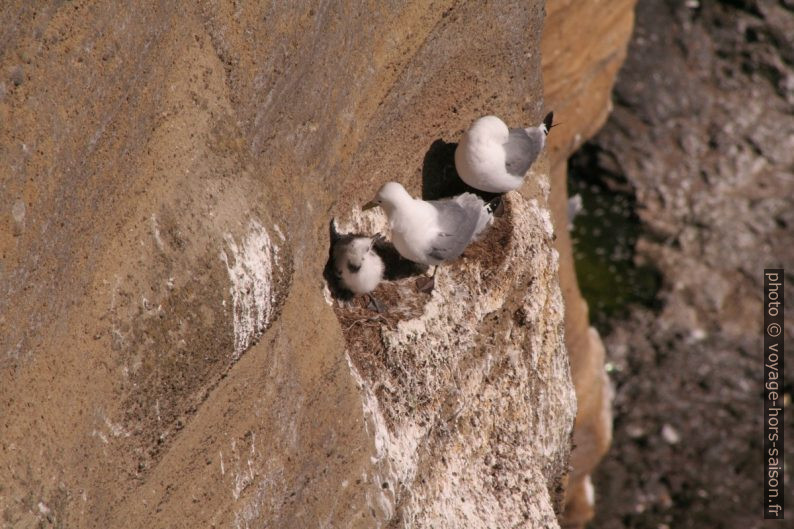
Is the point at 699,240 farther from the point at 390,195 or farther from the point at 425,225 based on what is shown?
the point at 390,195

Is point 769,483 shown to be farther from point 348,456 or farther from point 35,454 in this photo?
point 35,454

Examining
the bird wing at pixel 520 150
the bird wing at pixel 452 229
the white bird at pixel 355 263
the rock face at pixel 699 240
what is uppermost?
the white bird at pixel 355 263

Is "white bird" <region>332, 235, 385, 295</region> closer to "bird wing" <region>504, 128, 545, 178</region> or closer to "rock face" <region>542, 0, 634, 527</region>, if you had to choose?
"bird wing" <region>504, 128, 545, 178</region>

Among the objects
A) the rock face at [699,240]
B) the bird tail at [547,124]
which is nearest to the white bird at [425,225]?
the bird tail at [547,124]

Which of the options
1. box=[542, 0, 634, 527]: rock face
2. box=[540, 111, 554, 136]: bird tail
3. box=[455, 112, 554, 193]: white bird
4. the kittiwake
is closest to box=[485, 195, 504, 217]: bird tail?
box=[455, 112, 554, 193]: white bird

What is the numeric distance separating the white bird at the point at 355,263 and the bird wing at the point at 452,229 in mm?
240

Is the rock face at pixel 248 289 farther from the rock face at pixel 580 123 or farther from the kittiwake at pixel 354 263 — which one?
the rock face at pixel 580 123

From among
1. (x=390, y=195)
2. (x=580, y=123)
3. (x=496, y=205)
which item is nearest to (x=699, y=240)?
(x=580, y=123)

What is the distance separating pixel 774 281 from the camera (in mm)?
8195

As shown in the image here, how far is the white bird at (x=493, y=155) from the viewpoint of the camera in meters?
3.81

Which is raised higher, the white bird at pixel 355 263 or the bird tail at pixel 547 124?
the white bird at pixel 355 263

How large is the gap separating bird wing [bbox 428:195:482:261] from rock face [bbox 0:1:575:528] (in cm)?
19

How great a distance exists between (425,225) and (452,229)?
0.12 m

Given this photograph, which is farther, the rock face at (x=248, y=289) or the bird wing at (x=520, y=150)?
the bird wing at (x=520, y=150)
